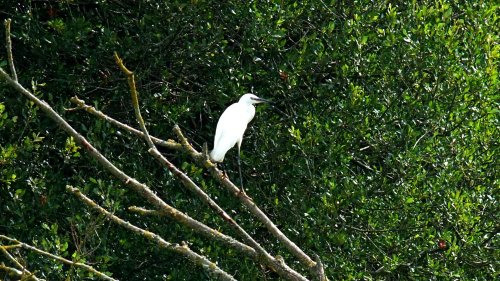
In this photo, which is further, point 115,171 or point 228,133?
point 228,133

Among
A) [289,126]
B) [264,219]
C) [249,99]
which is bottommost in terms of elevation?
[289,126]

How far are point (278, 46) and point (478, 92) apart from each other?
121cm

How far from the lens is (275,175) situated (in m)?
5.77

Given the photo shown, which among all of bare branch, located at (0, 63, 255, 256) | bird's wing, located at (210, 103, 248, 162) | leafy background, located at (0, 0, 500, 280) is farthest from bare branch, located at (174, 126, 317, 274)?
leafy background, located at (0, 0, 500, 280)

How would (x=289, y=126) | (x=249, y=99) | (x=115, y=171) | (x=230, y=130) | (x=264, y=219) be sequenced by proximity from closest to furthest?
(x=115, y=171), (x=264, y=219), (x=230, y=130), (x=249, y=99), (x=289, y=126)

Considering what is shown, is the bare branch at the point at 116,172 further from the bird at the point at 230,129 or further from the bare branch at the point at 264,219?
the bird at the point at 230,129

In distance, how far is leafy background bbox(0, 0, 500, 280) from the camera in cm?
515

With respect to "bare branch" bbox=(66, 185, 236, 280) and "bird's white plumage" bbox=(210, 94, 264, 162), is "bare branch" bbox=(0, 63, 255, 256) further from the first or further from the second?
"bird's white plumage" bbox=(210, 94, 264, 162)

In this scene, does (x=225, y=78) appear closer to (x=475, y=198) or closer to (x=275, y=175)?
(x=275, y=175)

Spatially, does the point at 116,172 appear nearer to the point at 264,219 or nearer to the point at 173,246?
the point at 173,246

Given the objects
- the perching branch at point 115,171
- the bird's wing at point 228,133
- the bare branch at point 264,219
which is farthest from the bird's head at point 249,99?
the perching branch at point 115,171

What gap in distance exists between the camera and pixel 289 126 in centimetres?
580

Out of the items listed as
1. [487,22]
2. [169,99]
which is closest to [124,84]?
[169,99]

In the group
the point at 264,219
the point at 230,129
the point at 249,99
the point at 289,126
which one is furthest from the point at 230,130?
the point at 264,219
